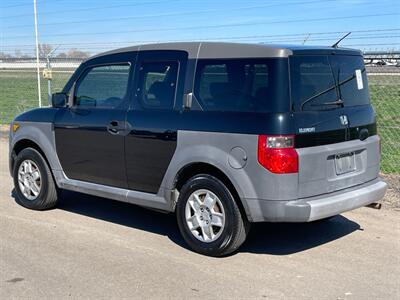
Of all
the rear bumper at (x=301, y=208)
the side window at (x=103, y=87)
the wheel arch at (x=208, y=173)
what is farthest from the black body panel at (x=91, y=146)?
the rear bumper at (x=301, y=208)

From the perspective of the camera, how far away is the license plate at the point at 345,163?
5031mm

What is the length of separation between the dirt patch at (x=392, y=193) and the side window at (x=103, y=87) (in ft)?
11.7

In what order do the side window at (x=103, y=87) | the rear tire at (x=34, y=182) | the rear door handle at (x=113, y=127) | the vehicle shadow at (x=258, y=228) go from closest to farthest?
the vehicle shadow at (x=258, y=228)
the rear door handle at (x=113, y=127)
the side window at (x=103, y=87)
the rear tire at (x=34, y=182)

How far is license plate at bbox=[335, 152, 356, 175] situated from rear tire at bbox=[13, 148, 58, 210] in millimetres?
3422

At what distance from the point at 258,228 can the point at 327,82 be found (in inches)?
71.4

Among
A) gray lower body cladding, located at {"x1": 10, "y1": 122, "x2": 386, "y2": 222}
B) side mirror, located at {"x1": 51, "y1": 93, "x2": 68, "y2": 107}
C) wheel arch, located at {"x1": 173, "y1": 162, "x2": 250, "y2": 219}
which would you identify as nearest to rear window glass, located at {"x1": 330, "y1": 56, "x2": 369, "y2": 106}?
gray lower body cladding, located at {"x1": 10, "y1": 122, "x2": 386, "y2": 222}

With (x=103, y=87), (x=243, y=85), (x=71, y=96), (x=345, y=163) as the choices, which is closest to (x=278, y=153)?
(x=243, y=85)

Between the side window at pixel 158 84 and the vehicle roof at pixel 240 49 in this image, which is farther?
the side window at pixel 158 84

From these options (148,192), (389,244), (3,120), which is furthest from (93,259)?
(3,120)

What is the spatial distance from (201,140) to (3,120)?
12.2 meters

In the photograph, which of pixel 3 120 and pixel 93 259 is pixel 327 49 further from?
pixel 3 120

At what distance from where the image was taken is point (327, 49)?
5.18m

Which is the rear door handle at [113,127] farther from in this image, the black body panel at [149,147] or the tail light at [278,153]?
the tail light at [278,153]

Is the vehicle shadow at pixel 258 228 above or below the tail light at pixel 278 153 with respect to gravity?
below
